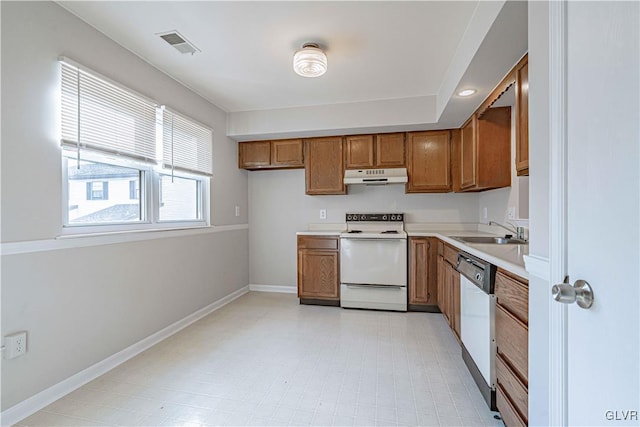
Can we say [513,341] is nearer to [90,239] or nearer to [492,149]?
[492,149]

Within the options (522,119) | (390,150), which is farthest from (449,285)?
(390,150)

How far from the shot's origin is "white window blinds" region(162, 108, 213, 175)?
105 inches

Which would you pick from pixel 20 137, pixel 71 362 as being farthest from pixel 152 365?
pixel 20 137

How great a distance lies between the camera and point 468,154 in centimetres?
302

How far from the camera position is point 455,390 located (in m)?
1.82

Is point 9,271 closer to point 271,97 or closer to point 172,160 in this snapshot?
point 172,160

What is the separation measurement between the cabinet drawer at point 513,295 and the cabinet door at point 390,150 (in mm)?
2216

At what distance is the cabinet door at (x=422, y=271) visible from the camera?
3191mm

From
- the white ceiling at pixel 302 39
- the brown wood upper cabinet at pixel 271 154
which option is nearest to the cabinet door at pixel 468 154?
the white ceiling at pixel 302 39

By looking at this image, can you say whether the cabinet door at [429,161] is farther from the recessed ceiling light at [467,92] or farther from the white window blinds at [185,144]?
the white window blinds at [185,144]

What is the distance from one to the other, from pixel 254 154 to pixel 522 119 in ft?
9.93

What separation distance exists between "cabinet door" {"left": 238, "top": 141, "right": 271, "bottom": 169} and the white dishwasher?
268cm

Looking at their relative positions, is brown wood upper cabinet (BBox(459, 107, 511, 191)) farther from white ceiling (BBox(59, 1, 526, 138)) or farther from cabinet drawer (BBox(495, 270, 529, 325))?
cabinet drawer (BBox(495, 270, 529, 325))

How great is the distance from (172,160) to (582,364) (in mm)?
Answer: 2981
